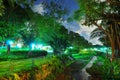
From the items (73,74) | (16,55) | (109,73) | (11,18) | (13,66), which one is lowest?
(73,74)

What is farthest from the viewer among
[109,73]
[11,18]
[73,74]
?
[11,18]

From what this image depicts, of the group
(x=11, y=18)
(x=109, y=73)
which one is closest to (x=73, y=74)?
(x=11, y=18)

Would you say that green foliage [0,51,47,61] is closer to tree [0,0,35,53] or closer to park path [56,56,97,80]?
tree [0,0,35,53]

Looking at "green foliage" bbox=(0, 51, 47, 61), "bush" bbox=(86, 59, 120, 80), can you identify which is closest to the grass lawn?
"bush" bbox=(86, 59, 120, 80)

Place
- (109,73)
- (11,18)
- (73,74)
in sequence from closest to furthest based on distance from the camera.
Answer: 1. (109,73)
2. (73,74)
3. (11,18)

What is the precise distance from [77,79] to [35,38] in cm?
4703

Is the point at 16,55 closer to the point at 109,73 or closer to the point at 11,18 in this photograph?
the point at 11,18

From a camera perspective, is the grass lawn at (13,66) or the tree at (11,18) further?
the tree at (11,18)

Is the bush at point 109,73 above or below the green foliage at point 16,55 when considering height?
below

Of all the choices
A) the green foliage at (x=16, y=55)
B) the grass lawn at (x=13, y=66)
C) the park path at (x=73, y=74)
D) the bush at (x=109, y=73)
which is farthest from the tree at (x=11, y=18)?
the bush at (x=109, y=73)

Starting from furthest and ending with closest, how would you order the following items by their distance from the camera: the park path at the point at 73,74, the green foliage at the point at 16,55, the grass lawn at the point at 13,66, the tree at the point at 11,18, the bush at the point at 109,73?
the green foliage at the point at 16,55, the tree at the point at 11,18, the park path at the point at 73,74, the bush at the point at 109,73, the grass lawn at the point at 13,66

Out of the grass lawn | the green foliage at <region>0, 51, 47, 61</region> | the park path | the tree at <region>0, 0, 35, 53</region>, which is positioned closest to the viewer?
the grass lawn

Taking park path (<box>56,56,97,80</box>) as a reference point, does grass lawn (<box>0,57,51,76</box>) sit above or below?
above

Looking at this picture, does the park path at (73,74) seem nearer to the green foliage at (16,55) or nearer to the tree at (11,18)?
the green foliage at (16,55)
